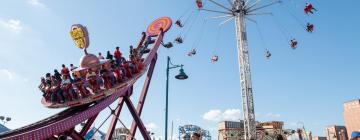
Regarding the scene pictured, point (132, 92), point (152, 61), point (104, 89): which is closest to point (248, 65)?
point (152, 61)

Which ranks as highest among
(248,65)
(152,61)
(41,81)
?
(248,65)

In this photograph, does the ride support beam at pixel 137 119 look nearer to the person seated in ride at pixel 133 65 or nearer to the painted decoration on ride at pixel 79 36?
the person seated in ride at pixel 133 65

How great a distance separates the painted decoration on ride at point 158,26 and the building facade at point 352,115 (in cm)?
7379

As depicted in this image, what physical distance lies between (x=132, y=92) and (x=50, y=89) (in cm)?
393

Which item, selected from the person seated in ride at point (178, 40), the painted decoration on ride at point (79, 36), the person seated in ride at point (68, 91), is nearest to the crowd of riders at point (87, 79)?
the person seated in ride at point (68, 91)

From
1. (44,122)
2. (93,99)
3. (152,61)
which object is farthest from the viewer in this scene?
(152,61)

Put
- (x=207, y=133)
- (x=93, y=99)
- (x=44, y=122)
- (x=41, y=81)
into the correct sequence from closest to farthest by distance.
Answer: (x=44, y=122) → (x=93, y=99) → (x=41, y=81) → (x=207, y=133)

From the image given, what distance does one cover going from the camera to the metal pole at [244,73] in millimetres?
30031

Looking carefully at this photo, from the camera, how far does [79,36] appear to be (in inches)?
630

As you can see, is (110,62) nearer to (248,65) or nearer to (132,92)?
(132,92)

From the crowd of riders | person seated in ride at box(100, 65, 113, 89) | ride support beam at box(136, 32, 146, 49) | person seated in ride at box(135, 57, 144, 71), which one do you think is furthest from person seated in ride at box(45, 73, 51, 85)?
ride support beam at box(136, 32, 146, 49)

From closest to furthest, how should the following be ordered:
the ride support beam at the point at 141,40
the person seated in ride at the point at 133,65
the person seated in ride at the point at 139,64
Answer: the person seated in ride at the point at 133,65, the person seated in ride at the point at 139,64, the ride support beam at the point at 141,40

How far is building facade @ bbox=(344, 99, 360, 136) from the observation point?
83.9 metres

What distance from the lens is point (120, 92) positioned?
1617 cm
